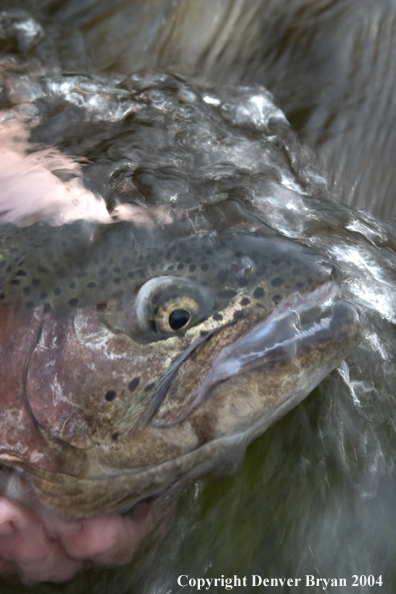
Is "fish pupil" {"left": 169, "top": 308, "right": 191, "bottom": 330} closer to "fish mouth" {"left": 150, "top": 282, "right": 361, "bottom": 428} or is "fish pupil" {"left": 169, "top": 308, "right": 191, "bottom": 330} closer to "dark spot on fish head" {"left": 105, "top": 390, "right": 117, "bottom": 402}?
"fish mouth" {"left": 150, "top": 282, "right": 361, "bottom": 428}

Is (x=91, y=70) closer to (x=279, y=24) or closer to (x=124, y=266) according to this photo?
(x=279, y=24)

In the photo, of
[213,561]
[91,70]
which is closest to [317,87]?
[91,70]

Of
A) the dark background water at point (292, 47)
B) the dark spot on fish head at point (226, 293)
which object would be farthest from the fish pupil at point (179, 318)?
the dark background water at point (292, 47)

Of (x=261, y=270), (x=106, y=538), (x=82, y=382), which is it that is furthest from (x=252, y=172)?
(x=106, y=538)

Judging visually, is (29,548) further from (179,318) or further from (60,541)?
(179,318)

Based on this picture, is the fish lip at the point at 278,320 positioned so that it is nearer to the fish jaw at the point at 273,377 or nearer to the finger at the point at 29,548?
the fish jaw at the point at 273,377
